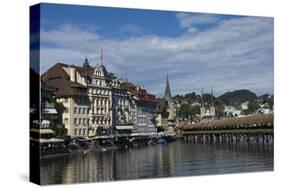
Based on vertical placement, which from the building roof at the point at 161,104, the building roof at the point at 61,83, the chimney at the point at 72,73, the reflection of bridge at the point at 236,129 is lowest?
the reflection of bridge at the point at 236,129

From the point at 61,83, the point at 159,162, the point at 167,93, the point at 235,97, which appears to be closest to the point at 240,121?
the point at 235,97

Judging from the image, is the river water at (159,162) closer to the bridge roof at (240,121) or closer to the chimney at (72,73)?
the bridge roof at (240,121)

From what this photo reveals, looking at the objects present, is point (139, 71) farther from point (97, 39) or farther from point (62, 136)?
point (62, 136)

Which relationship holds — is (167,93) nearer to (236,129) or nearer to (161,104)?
(161,104)

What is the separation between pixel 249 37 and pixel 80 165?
5227mm

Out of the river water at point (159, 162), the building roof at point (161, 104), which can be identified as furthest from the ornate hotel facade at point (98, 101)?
the river water at point (159, 162)

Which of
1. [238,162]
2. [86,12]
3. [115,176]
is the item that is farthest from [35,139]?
[238,162]

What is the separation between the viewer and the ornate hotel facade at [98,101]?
589 inches

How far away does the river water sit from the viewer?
14.9 m

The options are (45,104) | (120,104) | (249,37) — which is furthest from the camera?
(249,37)

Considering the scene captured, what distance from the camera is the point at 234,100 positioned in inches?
672

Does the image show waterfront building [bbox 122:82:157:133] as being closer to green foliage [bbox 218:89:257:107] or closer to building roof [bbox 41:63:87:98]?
building roof [bbox 41:63:87:98]

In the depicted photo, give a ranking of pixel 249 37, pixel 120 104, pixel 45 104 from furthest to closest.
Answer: pixel 249 37
pixel 120 104
pixel 45 104

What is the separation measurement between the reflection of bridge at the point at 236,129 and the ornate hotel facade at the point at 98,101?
1.53 metres
